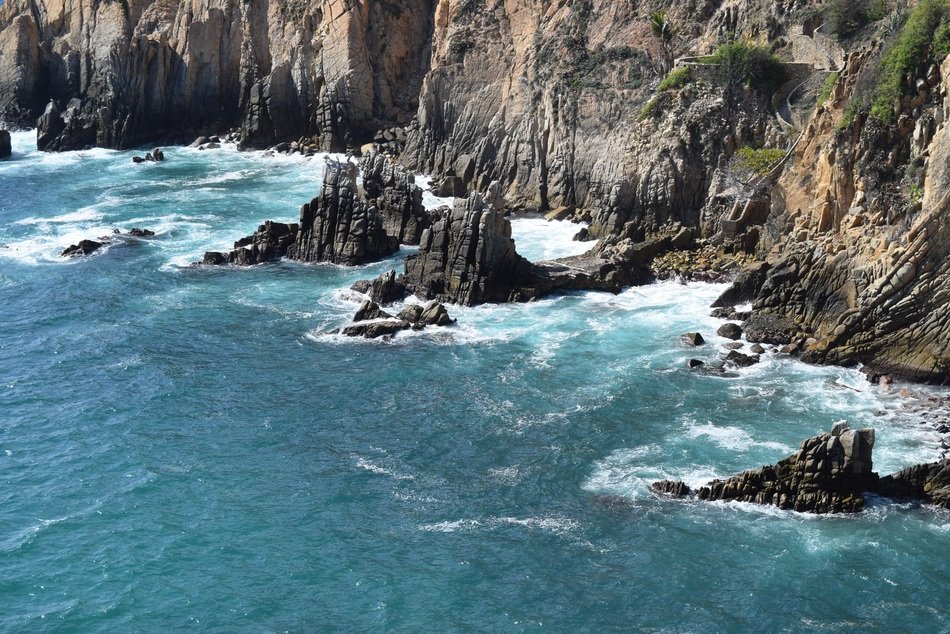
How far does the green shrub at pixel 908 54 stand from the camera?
174 feet

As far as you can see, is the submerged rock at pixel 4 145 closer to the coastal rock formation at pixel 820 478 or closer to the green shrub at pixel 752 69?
the green shrub at pixel 752 69

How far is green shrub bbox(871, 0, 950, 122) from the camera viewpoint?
53062 millimetres

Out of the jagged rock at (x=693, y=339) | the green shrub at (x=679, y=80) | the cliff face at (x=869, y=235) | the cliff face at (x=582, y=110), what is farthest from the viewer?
the green shrub at (x=679, y=80)

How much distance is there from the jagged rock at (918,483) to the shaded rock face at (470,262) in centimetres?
2511

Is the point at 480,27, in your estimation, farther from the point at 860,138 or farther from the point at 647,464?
the point at 647,464

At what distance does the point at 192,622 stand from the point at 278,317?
26.5 metres

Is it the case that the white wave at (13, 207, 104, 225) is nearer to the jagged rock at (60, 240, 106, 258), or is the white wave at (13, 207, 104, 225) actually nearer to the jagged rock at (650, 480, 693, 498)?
the jagged rock at (60, 240, 106, 258)

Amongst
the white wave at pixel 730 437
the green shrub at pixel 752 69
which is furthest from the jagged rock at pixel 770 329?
the green shrub at pixel 752 69

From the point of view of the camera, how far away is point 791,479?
129 ft

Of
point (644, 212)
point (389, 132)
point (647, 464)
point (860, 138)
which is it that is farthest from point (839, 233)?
point (389, 132)

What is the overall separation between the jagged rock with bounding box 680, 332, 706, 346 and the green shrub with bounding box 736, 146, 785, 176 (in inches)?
599

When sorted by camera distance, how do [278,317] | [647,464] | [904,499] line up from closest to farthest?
[904,499], [647,464], [278,317]

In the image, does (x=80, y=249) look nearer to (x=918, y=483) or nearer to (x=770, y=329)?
(x=770, y=329)

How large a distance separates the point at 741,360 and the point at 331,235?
93.2ft
